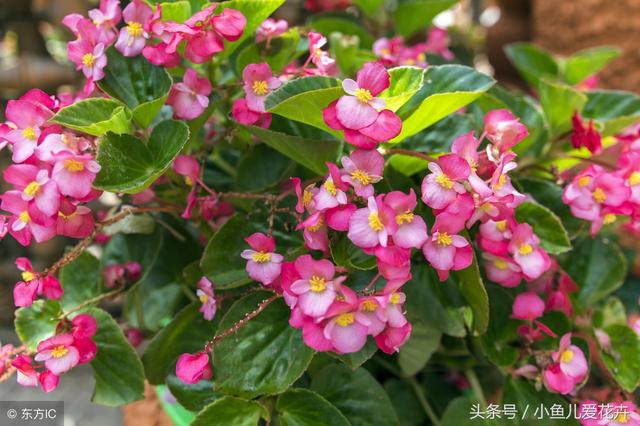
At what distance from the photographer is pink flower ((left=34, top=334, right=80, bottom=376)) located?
461 mm

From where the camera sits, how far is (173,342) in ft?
1.85

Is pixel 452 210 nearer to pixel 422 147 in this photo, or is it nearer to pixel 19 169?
pixel 422 147

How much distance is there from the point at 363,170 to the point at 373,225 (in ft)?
0.16

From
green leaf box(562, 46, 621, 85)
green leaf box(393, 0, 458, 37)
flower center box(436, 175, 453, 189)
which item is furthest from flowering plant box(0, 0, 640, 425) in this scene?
green leaf box(393, 0, 458, 37)

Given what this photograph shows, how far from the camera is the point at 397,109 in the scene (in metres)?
0.47

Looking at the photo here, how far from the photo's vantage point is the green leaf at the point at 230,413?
47cm

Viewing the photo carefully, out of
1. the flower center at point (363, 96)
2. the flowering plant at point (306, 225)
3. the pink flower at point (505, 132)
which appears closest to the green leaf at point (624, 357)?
the flowering plant at point (306, 225)

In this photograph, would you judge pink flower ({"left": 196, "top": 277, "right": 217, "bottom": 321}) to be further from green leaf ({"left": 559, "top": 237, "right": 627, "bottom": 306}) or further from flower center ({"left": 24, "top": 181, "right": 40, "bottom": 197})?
green leaf ({"left": 559, "top": 237, "right": 627, "bottom": 306})

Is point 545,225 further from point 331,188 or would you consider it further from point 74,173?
point 74,173

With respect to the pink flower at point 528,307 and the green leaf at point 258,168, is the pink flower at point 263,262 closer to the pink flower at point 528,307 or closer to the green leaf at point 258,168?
the green leaf at point 258,168

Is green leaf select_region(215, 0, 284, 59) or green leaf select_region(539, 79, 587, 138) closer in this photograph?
green leaf select_region(215, 0, 284, 59)

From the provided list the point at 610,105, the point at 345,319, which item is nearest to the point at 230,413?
the point at 345,319

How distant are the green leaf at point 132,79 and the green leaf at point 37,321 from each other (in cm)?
22

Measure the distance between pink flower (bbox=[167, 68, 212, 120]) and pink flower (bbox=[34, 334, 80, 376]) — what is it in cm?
21
